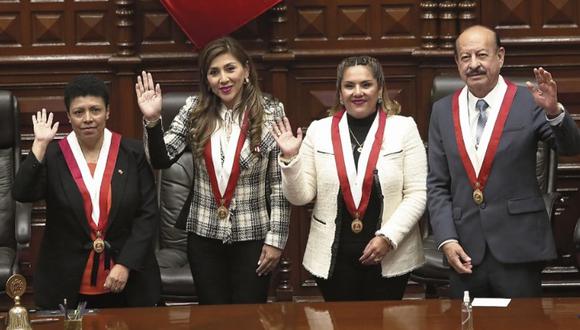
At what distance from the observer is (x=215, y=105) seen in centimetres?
476

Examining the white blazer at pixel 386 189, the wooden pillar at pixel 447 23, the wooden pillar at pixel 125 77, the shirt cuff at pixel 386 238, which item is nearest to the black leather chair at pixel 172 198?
the wooden pillar at pixel 125 77

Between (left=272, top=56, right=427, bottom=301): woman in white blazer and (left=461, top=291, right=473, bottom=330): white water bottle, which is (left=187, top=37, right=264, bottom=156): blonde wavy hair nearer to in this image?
(left=272, top=56, right=427, bottom=301): woman in white blazer

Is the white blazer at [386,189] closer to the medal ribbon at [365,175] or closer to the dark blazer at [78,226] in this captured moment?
the medal ribbon at [365,175]

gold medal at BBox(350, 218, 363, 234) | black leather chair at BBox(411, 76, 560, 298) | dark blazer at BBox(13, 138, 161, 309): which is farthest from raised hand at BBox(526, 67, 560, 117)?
dark blazer at BBox(13, 138, 161, 309)

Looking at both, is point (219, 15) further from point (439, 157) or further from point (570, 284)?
point (570, 284)

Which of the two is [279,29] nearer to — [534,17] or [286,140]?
[534,17]

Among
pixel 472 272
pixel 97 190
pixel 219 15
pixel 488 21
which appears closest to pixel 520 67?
pixel 488 21

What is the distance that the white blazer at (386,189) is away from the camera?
449cm

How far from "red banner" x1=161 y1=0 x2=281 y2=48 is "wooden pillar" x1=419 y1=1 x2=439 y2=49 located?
75 centimetres

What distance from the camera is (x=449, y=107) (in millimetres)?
4539

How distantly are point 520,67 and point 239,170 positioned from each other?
6.61 ft

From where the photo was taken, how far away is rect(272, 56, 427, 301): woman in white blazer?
14.7 ft

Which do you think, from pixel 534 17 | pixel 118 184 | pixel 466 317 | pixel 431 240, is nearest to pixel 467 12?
pixel 534 17

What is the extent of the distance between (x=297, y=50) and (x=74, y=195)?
1890mm
